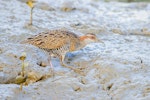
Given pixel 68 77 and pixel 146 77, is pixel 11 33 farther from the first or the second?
pixel 146 77

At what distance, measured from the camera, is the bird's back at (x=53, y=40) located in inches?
296

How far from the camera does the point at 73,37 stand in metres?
7.93

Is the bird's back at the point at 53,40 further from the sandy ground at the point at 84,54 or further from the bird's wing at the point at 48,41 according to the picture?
the sandy ground at the point at 84,54

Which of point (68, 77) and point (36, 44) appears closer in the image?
point (68, 77)

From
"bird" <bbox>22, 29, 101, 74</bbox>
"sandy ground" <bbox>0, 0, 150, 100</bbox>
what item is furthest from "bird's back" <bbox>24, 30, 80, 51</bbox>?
"sandy ground" <bbox>0, 0, 150, 100</bbox>

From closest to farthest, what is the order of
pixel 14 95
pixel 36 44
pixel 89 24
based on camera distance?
pixel 14 95
pixel 36 44
pixel 89 24

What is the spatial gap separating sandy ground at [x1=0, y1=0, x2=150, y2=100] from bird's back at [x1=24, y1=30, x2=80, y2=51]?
0.32 meters

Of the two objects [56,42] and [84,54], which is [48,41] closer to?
[56,42]

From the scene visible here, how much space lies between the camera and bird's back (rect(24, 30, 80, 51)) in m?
7.52

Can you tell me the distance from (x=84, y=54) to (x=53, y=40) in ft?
2.97

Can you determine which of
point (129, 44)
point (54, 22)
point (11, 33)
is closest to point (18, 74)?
point (11, 33)

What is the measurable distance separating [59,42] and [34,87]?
52.9 inches

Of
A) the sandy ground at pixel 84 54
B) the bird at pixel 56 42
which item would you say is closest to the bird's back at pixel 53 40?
the bird at pixel 56 42

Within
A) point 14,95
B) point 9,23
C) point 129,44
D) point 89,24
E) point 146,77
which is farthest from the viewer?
point 89,24
